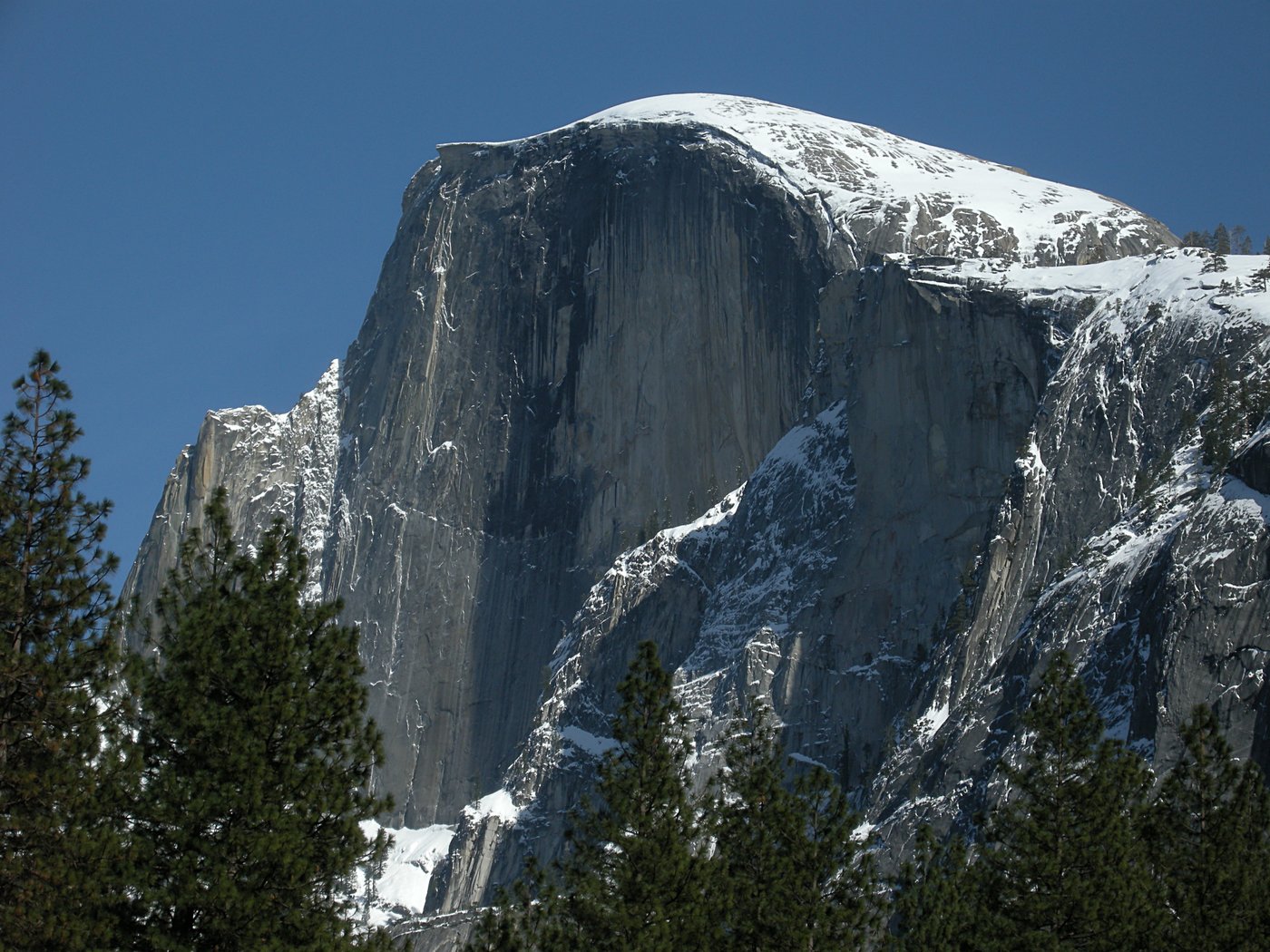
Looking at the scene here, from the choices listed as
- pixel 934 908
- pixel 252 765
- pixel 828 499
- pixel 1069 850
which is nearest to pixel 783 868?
pixel 934 908

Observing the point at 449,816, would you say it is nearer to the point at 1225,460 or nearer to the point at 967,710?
the point at 967,710

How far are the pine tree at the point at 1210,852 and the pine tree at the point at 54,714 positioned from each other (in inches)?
1006

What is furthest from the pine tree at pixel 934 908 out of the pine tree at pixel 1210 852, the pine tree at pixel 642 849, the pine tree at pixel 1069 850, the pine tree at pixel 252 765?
the pine tree at pixel 252 765

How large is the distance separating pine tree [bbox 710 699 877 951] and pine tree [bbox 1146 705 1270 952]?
26.1ft

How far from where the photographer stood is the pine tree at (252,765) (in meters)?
38.9

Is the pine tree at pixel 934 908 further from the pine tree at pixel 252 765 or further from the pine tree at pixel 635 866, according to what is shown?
the pine tree at pixel 252 765

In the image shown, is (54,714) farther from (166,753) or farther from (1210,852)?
(1210,852)

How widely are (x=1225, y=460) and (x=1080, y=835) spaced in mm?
56656

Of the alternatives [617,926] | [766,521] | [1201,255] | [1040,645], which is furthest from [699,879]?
[766,521]

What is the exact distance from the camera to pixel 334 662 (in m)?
41.3

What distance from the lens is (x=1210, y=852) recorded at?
171ft

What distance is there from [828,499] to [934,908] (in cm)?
9071

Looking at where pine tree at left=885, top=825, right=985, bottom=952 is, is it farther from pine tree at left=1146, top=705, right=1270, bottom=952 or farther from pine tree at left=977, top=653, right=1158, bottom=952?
pine tree at left=1146, top=705, right=1270, bottom=952

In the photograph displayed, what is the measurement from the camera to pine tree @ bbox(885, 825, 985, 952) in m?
51.2
